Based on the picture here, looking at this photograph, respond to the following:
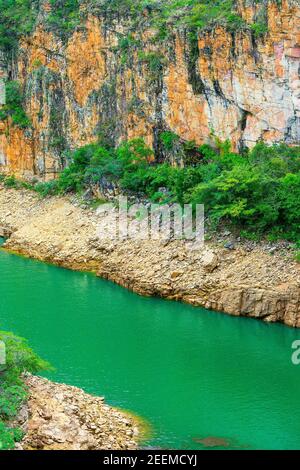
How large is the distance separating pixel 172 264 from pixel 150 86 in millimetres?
10314

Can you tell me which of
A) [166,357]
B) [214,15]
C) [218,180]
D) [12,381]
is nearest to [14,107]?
[214,15]

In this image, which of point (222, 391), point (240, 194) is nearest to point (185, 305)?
point (240, 194)

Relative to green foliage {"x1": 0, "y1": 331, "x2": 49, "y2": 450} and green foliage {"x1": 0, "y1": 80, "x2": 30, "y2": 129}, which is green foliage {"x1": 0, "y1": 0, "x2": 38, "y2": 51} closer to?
green foliage {"x1": 0, "y1": 80, "x2": 30, "y2": 129}

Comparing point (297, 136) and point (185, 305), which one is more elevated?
point (297, 136)

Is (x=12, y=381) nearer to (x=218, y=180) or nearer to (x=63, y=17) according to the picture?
(x=218, y=180)

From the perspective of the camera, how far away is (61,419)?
57.8 feet

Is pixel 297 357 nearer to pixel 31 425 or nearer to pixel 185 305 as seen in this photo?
pixel 185 305

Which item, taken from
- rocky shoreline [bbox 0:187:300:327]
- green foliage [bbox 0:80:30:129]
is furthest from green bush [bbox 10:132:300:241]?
green foliage [bbox 0:80:30:129]

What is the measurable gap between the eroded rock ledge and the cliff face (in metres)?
16.5

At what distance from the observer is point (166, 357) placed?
2405cm

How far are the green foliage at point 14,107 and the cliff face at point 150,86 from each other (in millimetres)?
377

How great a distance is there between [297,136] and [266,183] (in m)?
3.76

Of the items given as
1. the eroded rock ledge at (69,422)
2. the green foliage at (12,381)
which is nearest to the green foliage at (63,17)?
the green foliage at (12,381)

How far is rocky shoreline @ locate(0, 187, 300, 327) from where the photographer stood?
2702 centimetres
